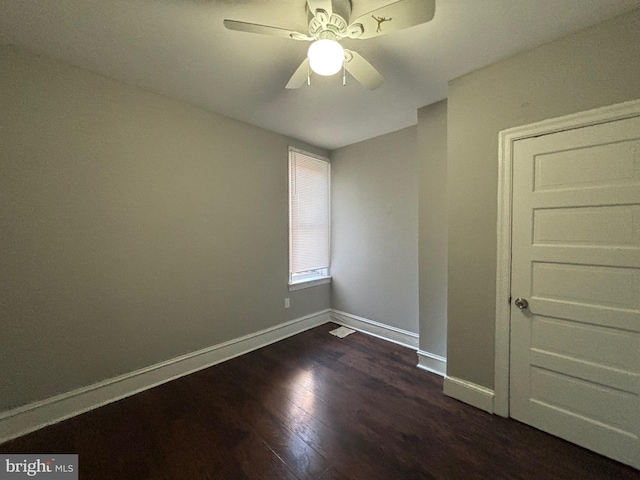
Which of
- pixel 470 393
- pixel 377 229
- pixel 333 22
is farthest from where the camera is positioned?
pixel 377 229

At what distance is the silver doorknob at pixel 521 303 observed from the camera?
1.72 m

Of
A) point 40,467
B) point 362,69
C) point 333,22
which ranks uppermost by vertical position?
point 333,22

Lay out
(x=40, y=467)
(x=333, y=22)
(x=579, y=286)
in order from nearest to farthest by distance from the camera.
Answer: (x=333, y=22) < (x=40, y=467) < (x=579, y=286)

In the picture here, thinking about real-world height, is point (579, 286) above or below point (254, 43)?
below

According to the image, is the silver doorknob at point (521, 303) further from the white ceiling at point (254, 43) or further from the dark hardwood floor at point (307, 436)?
the white ceiling at point (254, 43)

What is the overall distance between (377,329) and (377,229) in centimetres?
130

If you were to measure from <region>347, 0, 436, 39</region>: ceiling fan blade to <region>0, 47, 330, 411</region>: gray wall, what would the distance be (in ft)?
5.97

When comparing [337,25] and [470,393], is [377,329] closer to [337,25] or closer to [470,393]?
[470,393]

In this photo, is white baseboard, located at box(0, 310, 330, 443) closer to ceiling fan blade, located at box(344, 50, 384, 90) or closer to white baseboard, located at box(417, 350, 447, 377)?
white baseboard, located at box(417, 350, 447, 377)

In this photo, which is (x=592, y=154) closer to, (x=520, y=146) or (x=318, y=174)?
(x=520, y=146)

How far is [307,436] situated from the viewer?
1.66 meters

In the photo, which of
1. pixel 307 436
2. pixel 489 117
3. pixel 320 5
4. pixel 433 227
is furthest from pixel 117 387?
pixel 489 117

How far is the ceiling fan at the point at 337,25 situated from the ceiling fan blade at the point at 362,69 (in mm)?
14

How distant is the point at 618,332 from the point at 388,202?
2.12m
